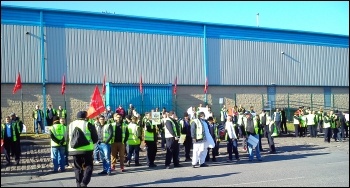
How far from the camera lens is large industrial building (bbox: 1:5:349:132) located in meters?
25.1

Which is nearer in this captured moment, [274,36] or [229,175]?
[229,175]

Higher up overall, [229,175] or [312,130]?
[312,130]

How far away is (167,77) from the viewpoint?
29828mm

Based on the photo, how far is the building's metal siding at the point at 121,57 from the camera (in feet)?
86.3

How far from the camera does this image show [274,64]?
35062 millimetres

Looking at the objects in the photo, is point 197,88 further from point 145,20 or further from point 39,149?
point 39,149

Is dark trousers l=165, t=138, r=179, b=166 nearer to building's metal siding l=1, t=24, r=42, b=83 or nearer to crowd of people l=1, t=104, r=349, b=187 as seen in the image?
crowd of people l=1, t=104, r=349, b=187

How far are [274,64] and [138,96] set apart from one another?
1396cm

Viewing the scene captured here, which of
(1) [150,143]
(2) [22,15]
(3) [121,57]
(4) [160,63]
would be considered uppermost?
(2) [22,15]

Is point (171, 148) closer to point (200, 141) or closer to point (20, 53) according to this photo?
point (200, 141)

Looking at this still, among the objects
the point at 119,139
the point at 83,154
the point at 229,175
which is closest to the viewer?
the point at 83,154

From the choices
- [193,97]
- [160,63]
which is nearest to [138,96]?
[160,63]

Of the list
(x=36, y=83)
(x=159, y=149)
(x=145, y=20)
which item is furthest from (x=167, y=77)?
(x=159, y=149)

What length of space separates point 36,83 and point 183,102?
1084 cm
